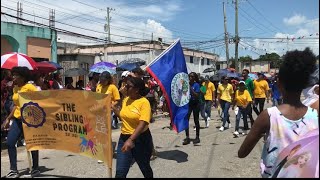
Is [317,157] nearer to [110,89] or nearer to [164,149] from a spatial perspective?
[110,89]

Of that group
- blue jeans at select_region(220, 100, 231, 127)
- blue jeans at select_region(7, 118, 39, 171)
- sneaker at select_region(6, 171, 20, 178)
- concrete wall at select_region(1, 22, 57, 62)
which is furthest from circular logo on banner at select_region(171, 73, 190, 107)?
concrete wall at select_region(1, 22, 57, 62)

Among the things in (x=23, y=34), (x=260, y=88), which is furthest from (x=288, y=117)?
(x=23, y=34)

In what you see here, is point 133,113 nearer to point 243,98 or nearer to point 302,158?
point 302,158

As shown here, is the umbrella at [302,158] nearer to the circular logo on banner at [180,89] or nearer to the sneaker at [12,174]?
the sneaker at [12,174]

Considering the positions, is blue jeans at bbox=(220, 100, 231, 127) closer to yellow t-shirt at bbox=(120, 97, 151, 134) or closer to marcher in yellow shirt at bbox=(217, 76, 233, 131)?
marcher in yellow shirt at bbox=(217, 76, 233, 131)

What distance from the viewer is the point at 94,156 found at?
543cm

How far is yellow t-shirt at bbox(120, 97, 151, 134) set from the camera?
477cm

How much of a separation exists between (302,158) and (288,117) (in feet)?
1.50

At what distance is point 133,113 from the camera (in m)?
4.79

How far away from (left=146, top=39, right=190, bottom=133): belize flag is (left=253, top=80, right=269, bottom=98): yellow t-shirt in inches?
198

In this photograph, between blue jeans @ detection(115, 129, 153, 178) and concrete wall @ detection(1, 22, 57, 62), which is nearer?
blue jeans @ detection(115, 129, 153, 178)

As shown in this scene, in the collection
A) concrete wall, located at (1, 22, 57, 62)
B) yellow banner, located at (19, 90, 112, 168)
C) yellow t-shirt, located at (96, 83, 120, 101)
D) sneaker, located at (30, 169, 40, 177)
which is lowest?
sneaker, located at (30, 169, 40, 177)

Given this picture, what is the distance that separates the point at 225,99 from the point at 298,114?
357 inches

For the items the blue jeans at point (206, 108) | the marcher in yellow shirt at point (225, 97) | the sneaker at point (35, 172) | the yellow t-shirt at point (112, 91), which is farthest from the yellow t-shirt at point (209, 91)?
Answer: the sneaker at point (35, 172)
